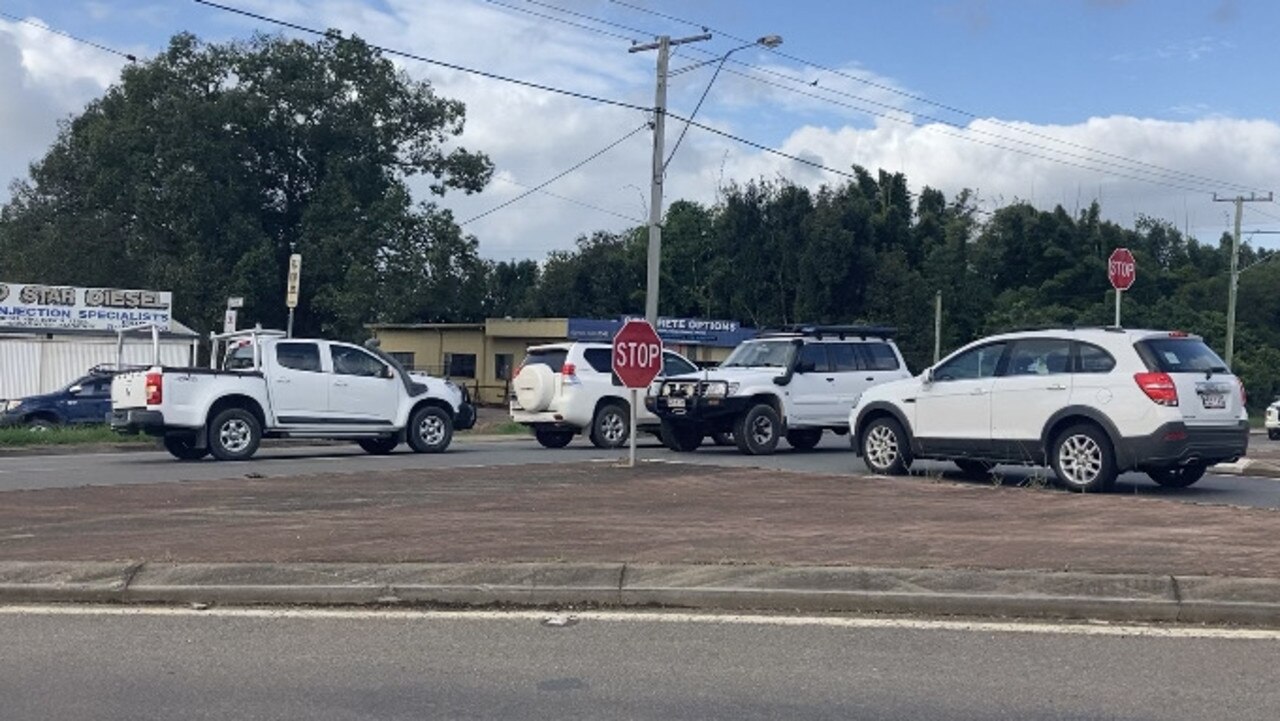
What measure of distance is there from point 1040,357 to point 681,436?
7.49 meters

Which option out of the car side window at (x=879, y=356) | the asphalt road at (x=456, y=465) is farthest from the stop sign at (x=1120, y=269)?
the car side window at (x=879, y=356)

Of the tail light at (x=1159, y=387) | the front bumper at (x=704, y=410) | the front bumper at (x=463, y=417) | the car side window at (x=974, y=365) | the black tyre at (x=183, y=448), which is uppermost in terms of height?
the car side window at (x=974, y=365)

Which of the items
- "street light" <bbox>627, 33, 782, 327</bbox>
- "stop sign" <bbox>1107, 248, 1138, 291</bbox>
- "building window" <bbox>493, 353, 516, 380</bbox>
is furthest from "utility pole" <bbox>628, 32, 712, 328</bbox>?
"building window" <bbox>493, 353, 516, 380</bbox>

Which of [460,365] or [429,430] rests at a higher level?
[460,365]

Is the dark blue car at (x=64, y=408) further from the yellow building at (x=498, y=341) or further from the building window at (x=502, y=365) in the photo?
the building window at (x=502, y=365)

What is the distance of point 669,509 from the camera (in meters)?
11.7

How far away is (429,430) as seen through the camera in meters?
21.1

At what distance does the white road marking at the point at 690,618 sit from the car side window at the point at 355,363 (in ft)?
39.7

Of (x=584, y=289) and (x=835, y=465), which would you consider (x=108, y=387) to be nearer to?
(x=835, y=465)

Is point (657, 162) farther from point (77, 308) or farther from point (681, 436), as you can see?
point (77, 308)

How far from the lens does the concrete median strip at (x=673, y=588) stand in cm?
781

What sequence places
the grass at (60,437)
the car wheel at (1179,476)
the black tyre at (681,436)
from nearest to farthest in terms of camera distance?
the car wheel at (1179,476), the black tyre at (681,436), the grass at (60,437)

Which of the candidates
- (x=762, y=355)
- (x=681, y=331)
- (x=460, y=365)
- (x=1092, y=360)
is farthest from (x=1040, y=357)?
Answer: (x=460, y=365)

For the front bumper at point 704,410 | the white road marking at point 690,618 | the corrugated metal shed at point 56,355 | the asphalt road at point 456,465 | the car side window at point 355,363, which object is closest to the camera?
the white road marking at point 690,618
